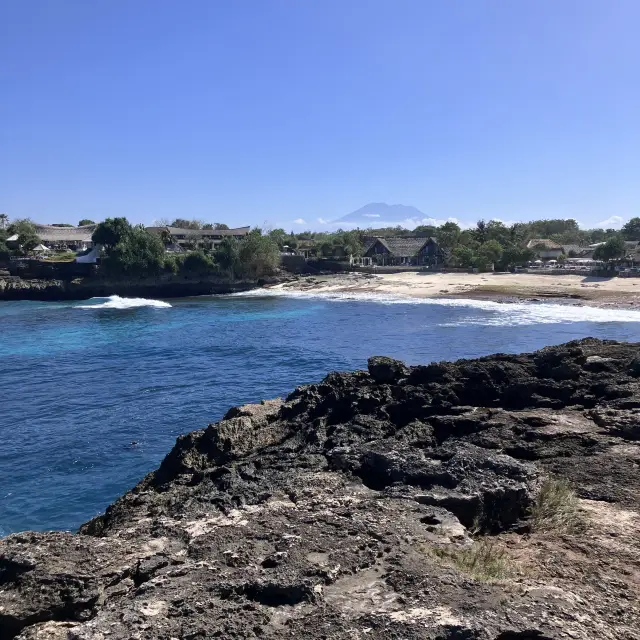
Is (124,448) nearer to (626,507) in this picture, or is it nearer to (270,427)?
(270,427)

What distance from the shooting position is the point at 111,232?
8081 centimetres

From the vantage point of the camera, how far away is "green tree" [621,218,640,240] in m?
126

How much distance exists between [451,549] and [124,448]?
1483 centimetres

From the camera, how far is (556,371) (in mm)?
17188

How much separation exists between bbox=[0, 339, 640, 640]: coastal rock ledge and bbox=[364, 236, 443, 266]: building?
Result: 281 feet

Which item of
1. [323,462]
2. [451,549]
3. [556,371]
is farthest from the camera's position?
[556,371]

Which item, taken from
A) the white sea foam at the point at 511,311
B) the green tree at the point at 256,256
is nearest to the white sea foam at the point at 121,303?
the green tree at the point at 256,256

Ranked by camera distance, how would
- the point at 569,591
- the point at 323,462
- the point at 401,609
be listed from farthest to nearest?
the point at 323,462, the point at 569,591, the point at 401,609

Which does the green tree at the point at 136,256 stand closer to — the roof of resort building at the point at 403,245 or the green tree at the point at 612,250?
the roof of resort building at the point at 403,245

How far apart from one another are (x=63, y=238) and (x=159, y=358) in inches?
3158

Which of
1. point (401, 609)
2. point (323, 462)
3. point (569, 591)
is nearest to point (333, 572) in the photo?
point (401, 609)

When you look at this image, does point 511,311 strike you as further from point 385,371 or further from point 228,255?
point 228,255

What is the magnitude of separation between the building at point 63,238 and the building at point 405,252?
5352 cm

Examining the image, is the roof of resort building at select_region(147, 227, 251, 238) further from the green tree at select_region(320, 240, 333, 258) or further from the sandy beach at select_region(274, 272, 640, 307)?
the sandy beach at select_region(274, 272, 640, 307)
